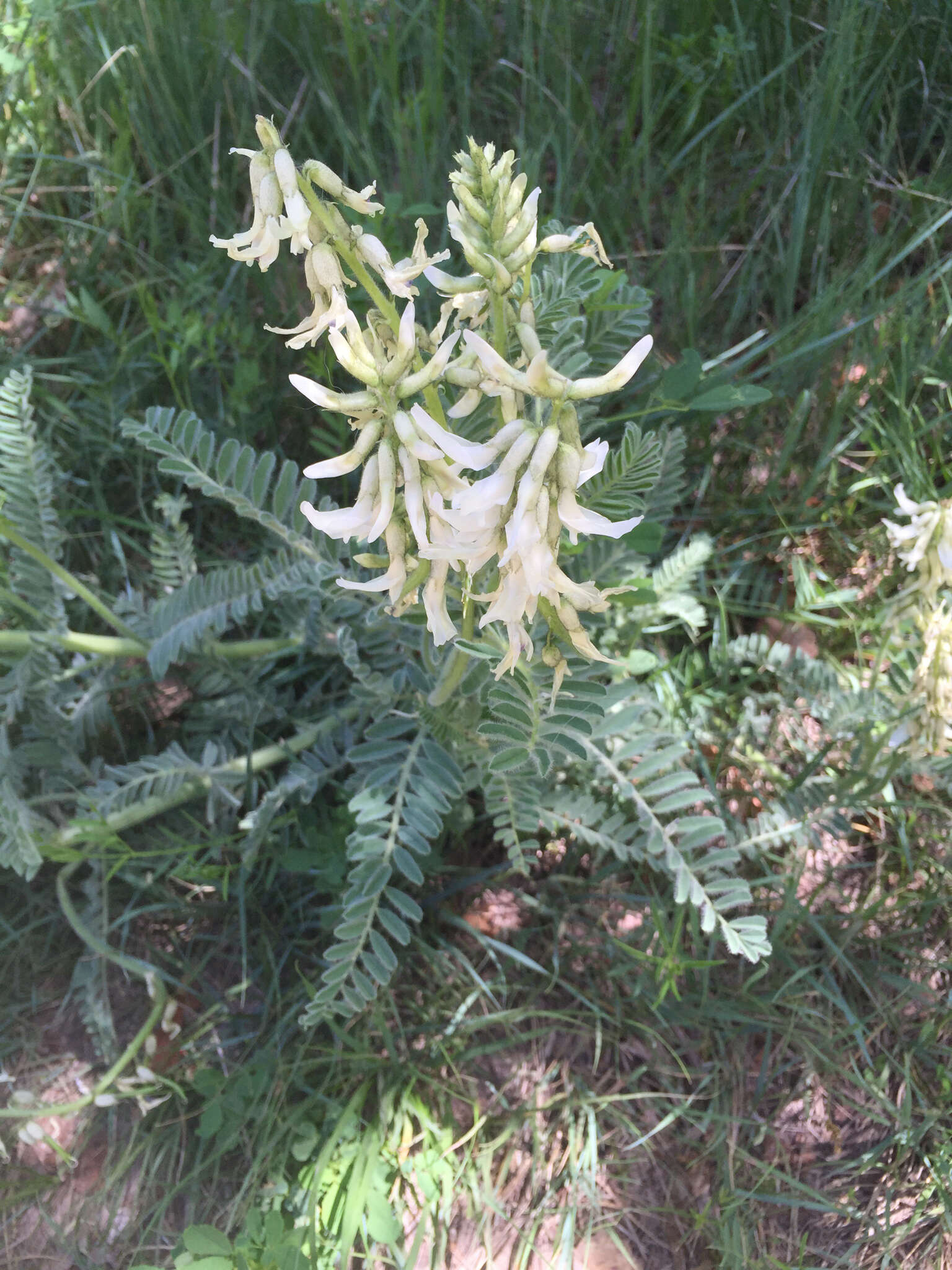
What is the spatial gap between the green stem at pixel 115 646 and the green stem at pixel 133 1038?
38cm

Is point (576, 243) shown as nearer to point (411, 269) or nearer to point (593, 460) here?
point (411, 269)

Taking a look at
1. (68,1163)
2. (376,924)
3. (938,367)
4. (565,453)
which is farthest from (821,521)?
(68,1163)

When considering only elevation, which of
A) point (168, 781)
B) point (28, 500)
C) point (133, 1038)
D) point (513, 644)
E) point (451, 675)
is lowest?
point (133, 1038)

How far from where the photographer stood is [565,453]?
2.77 ft

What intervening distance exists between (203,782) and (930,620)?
132 cm

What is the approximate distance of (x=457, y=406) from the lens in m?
1.04

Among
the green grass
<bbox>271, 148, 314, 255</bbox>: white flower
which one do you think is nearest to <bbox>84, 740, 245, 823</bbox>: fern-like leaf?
the green grass

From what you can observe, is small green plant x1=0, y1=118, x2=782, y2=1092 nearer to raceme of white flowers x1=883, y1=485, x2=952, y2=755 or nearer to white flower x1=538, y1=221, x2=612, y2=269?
white flower x1=538, y1=221, x2=612, y2=269

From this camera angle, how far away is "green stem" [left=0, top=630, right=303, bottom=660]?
171cm

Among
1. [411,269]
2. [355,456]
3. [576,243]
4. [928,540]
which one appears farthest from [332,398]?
[928,540]

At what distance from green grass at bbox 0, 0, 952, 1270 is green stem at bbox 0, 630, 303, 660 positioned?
13.6 inches

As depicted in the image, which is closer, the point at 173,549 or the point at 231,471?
the point at 231,471

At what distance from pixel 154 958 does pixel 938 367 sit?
2037mm

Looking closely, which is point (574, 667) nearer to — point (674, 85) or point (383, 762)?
point (383, 762)
